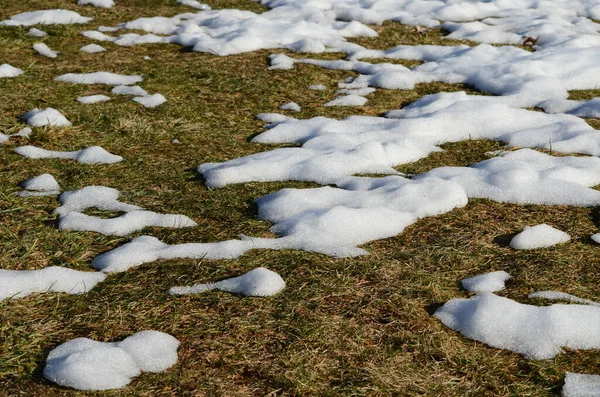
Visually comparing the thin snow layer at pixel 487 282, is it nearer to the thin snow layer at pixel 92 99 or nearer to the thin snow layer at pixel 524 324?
→ the thin snow layer at pixel 524 324

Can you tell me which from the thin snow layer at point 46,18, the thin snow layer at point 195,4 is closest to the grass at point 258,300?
the thin snow layer at point 46,18

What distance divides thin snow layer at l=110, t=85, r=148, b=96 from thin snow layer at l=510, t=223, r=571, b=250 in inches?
137

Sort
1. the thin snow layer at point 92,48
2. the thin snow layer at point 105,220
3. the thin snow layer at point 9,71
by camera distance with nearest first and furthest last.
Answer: the thin snow layer at point 105,220
the thin snow layer at point 9,71
the thin snow layer at point 92,48

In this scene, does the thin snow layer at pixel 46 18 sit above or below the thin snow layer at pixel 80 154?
above

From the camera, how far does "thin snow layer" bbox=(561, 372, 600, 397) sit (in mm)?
2381

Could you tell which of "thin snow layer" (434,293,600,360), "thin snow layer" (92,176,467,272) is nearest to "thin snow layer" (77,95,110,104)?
"thin snow layer" (92,176,467,272)

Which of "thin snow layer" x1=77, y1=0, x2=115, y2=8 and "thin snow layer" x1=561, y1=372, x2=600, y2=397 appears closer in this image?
"thin snow layer" x1=561, y1=372, x2=600, y2=397

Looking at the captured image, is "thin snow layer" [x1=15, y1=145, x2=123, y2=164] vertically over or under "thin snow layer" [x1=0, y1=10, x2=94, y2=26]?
under

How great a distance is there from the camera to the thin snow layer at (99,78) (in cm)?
595

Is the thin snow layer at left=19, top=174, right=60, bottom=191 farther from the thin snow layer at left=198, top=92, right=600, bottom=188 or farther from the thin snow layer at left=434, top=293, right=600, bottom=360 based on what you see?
the thin snow layer at left=434, top=293, right=600, bottom=360

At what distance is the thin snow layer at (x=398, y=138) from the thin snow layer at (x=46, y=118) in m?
1.31

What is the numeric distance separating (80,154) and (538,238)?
9.51 feet

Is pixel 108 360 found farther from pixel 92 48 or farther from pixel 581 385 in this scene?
pixel 92 48

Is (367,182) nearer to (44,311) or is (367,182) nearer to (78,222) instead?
(78,222)
